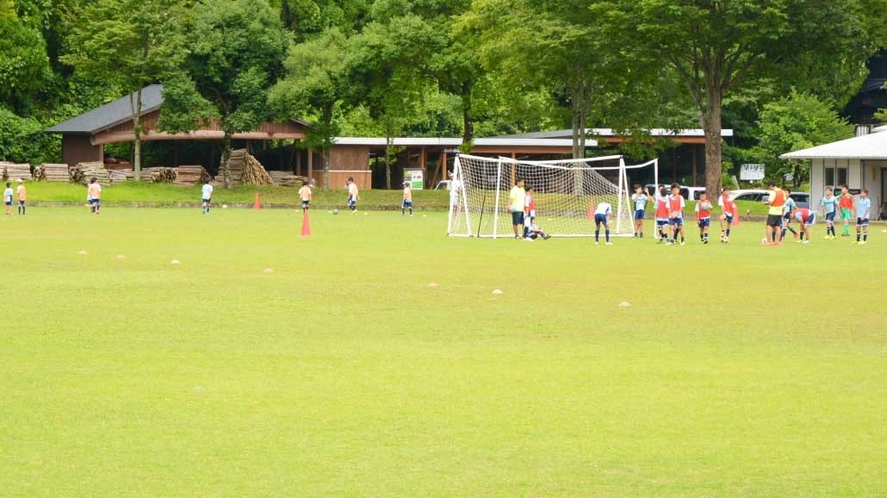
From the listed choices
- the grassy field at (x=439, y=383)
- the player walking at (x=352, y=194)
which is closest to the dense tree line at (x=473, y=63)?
the player walking at (x=352, y=194)

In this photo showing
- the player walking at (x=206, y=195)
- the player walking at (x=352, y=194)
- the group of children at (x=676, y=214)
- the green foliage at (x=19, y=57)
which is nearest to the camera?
the group of children at (x=676, y=214)

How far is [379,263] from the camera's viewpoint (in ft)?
87.7

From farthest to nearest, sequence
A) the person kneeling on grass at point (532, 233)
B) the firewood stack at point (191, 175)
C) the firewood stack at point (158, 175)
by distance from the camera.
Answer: the firewood stack at point (191, 175), the firewood stack at point (158, 175), the person kneeling on grass at point (532, 233)

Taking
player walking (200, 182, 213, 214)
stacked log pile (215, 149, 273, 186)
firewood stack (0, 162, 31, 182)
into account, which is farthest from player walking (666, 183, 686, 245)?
firewood stack (0, 162, 31, 182)

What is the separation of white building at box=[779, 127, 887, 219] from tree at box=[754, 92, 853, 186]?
51.6 ft

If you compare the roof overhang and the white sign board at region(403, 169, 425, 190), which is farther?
the white sign board at region(403, 169, 425, 190)

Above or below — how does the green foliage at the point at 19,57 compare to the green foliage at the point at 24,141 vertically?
above

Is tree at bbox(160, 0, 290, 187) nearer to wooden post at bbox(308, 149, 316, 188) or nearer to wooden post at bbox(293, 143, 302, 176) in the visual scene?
wooden post at bbox(308, 149, 316, 188)

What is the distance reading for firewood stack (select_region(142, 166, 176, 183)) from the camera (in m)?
70.9

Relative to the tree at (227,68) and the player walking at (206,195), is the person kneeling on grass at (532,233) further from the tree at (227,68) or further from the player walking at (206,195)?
the tree at (227,68)

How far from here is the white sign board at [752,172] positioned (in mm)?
75812

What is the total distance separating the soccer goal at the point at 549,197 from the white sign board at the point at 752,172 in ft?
41.0

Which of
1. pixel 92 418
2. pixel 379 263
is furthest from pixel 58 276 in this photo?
pixel 92 418

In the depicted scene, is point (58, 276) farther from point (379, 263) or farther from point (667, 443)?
point (667, 443)
